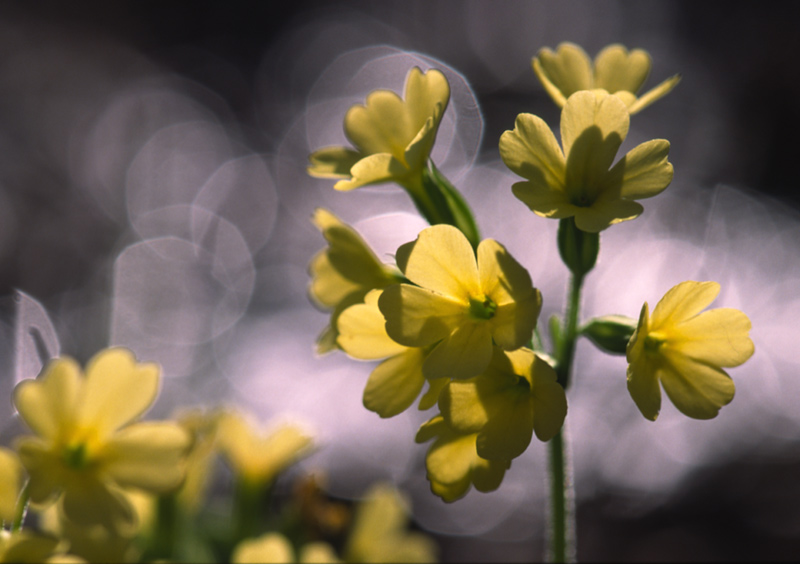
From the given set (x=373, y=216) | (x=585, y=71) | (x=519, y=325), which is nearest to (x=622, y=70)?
(x=585, y=71)

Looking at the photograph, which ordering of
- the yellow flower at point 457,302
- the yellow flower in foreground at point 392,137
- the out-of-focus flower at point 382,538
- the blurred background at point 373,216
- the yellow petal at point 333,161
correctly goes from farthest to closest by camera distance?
the blurred background at point 373,216
the out-of-focus flower at point 382,538
the yellow petal at point 333,161
the yellow flower in foreground at point 392,137
the yellow flower at point 457,302

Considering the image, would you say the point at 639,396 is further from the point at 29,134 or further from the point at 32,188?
the point at 29,134

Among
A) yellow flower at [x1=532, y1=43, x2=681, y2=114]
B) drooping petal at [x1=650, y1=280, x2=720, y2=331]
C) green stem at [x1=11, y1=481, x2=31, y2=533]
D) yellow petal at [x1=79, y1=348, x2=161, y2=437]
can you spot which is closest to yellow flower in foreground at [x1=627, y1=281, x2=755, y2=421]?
drooping petal at [x1=650, y1=280, x2=720, y2=331]

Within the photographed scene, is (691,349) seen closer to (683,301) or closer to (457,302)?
(683,301)

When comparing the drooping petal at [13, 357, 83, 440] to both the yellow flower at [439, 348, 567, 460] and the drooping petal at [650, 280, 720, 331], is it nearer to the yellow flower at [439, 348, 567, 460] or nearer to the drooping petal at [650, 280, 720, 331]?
the yellow flower at [439, 348, 567, 460]

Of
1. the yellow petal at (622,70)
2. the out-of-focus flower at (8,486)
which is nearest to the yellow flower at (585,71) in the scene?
the yellow petal at (622,70)

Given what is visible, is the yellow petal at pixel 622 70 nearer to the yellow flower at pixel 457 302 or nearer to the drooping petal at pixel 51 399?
the yellow flower at pixel 457 302
